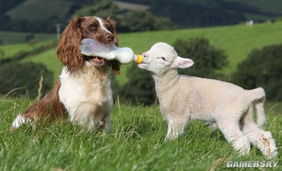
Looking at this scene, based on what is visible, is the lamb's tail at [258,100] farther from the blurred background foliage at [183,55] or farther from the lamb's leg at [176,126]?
the blurred background foliage at [183,55]

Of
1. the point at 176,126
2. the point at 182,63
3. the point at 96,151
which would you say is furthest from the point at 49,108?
the point at 96,151

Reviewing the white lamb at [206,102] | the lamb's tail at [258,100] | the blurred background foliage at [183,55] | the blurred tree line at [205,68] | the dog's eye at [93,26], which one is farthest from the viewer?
the blurred background foliage at [183,55]

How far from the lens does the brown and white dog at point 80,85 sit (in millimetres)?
7008

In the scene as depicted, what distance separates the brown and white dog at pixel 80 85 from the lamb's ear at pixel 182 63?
0.80m

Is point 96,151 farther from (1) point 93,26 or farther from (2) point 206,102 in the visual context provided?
(1) point 93,26

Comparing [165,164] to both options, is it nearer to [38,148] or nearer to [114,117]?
[38,148]

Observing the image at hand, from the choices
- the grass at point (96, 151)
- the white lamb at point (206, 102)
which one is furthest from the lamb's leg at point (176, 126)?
the grass at point (96, 151)

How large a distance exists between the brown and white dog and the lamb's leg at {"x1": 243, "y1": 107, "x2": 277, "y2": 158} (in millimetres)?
1652

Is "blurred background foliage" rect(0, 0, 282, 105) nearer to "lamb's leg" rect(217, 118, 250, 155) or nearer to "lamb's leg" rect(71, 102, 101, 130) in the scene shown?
"lamb's leg" rect(71, 102, 101, 130)

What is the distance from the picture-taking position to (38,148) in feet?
15.3

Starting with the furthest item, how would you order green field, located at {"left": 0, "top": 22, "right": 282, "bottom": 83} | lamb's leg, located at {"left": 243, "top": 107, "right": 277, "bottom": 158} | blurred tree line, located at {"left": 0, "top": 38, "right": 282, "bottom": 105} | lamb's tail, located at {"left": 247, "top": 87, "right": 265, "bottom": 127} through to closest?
green field, located at {"left": 0, "top": 22, "right": 282, "bottom": 83} → blurred tree line, located at {"left": 0, "top": 38, "right": 282, "bottom": 105} → lamb's tail, located at {"left": 247, "top": 87, "right": 265, "bottom": 127} → lamb's leg, located at {"left": 243, "top": 107, "right": 277, "bottom": 158}

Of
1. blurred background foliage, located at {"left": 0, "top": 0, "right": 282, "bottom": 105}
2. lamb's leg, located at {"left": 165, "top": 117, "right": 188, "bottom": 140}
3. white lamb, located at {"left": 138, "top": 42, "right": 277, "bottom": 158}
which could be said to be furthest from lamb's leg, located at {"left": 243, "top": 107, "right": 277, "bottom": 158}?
blurred background foliage, located at {"left": 0, "top": 0, "right": 282, "bottom": 105}

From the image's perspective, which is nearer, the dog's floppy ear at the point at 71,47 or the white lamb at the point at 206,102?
the white lamb at the point at 206,102

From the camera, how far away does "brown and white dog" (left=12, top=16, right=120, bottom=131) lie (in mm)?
7008
